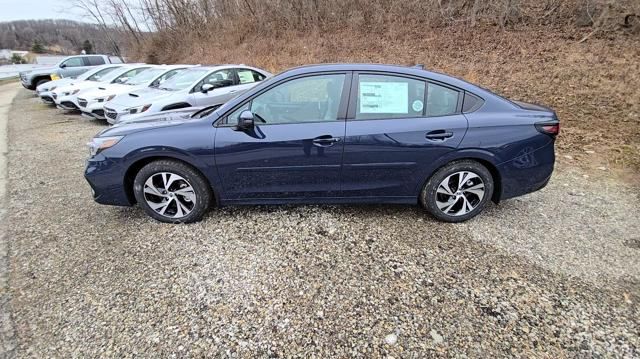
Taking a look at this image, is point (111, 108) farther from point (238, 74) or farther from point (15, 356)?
point (15, 356)

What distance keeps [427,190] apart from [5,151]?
803 centimetres

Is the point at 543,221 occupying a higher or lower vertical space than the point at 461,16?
lower

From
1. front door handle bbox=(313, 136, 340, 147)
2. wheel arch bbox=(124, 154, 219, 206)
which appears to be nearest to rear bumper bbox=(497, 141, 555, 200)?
front door handle bbox=(313, 136, 340, 147)

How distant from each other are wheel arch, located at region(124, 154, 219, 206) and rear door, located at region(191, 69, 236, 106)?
3.68 meters

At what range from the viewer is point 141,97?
24.5 ft

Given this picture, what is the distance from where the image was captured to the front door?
316 cm

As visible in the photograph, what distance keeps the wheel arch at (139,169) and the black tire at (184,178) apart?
1.1 inches

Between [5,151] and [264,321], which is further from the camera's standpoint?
[5,151]

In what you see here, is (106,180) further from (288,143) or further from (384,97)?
→ (384,97)

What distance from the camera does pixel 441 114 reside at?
10.6 ft

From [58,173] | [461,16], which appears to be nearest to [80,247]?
[58,173]

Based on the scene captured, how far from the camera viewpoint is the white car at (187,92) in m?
6.87

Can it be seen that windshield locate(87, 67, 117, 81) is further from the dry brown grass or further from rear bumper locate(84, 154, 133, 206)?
rear bumper locate(84, 154, 133, 206)

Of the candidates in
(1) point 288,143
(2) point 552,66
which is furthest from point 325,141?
(2) point 552,66
